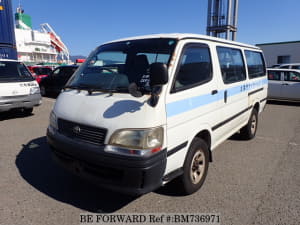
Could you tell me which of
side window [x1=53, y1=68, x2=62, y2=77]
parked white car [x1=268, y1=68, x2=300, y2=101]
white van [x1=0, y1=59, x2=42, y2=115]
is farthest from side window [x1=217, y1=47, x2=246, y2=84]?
side window [x1=53, y1=68, x2=62, y2=77]

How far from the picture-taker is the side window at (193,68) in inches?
106

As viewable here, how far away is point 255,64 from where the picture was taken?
17.1 ft

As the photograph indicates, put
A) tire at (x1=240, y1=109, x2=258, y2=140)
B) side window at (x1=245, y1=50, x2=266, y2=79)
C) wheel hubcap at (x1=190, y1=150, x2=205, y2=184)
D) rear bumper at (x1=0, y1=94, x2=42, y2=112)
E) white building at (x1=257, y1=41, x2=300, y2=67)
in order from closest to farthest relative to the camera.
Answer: wheel hubcap at (x1=190, y1=150, x2=205, y2=184) → side window at (x1=245, y1=50, x2=266, y2=79) → tire at (x1=240, y1=109, x2=258, y2=140) → rear bumper at (x1=0, y1=94, x2=42, y2=112) → white building at (x1=257, y1=41, x2=300, y2=67)

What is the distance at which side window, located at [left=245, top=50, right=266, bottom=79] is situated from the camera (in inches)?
188

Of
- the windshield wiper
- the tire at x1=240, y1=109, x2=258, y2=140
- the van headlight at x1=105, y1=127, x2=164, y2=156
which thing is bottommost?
the tire at x1=240, y1=109, x2=258, y2=140

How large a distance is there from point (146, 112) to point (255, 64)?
4006mm

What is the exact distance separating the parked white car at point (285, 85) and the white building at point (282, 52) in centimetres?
1947

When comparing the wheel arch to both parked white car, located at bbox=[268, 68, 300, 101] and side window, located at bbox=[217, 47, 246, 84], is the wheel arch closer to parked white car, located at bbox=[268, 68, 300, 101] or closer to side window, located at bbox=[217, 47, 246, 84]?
side window, located at bbox=[217, 47, 246, 84]

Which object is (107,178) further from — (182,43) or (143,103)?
(182,43)

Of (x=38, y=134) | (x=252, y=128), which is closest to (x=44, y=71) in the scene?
(x=38, y=134)

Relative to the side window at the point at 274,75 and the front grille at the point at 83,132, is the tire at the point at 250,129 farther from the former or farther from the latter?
the side window at the point at 274,75

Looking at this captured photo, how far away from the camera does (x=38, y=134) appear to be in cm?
558

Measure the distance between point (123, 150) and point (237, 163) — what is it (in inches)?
101

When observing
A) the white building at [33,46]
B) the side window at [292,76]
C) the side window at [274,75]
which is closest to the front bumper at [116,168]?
the side window at [292,76]
